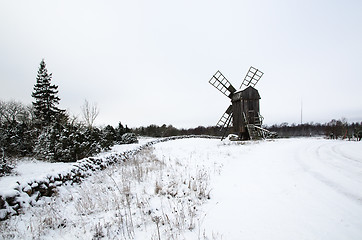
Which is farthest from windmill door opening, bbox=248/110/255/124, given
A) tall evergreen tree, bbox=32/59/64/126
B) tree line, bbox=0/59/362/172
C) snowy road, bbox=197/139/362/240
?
tall evergreen tree, bbox=32/59/64/126

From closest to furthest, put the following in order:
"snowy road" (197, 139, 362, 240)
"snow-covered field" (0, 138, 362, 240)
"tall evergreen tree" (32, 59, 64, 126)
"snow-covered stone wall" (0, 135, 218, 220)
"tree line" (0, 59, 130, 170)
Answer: "snowy road" (197, 139, 362, 240), "snow-covered field" (0, 138, 362, 240), "snow-covered stone wall" (0, 135, 218, 220), "tree line" (0, 59, 130, 170), "tall evergreen tree" (32, 59, 64, 126)

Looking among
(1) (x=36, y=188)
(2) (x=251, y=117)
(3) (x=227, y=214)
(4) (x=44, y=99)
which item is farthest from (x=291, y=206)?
(4) (x=44, y=99)

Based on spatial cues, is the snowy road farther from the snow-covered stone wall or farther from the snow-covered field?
the snow-covered stone wall

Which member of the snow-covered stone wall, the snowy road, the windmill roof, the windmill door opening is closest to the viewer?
the snowy road

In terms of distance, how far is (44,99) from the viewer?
25.8 meters

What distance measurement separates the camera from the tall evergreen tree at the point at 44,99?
2545 centimetres

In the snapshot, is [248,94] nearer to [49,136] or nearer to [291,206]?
[291,206]

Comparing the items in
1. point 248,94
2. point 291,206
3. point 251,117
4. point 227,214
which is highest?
point 248,94

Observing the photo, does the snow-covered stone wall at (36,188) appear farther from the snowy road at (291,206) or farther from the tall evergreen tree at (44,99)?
the tall evergreen tree at (44,99)

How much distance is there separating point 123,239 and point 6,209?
2.71 metres

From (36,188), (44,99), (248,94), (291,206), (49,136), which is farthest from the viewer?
(44,99)

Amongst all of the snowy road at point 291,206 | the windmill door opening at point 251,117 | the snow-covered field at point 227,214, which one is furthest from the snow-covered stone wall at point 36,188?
the windmill door opening at point 251,117

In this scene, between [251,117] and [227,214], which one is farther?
[251,117]

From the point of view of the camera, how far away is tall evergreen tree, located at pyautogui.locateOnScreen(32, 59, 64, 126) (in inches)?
1002
